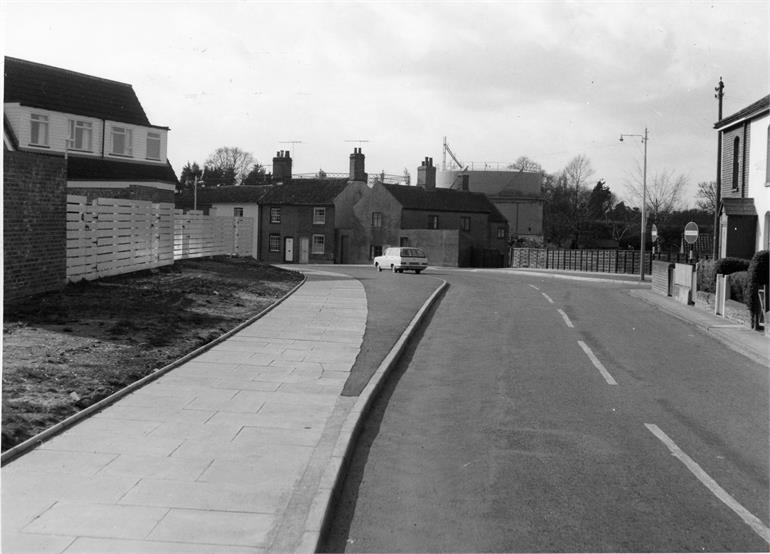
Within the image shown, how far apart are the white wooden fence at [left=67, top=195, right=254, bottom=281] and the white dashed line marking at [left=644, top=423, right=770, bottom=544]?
13.3 meters

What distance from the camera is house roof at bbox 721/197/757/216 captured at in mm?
30875

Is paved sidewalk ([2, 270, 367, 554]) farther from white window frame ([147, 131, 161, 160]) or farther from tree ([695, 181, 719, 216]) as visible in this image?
tree ([695, 181, 719, 216])

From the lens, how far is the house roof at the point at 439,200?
72000mm

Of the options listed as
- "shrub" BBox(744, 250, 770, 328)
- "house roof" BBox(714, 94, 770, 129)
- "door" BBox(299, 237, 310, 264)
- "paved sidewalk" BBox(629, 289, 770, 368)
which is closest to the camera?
"paved sidewalk" BBox(629, 289, 770, 368)

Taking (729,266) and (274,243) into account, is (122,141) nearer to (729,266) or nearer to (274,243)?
(729,266)

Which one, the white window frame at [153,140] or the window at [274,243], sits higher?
the white window frame at [153,140]

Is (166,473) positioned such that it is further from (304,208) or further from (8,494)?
(304,208)

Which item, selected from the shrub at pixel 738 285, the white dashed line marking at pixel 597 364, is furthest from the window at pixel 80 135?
the shrub at pixel 738 285

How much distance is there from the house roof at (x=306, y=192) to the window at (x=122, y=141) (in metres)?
31.9

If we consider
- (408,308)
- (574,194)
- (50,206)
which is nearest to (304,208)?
(574,194)

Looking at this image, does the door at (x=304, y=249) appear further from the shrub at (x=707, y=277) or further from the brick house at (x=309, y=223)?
the shrub at (x=707, y=277)

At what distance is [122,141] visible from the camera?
133 ft

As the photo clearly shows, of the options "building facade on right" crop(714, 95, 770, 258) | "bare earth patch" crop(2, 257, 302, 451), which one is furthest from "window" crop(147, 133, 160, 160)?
"building facade on right" crop(714, 95, 770, 258)

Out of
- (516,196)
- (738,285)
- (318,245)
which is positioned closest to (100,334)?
(738,285)
